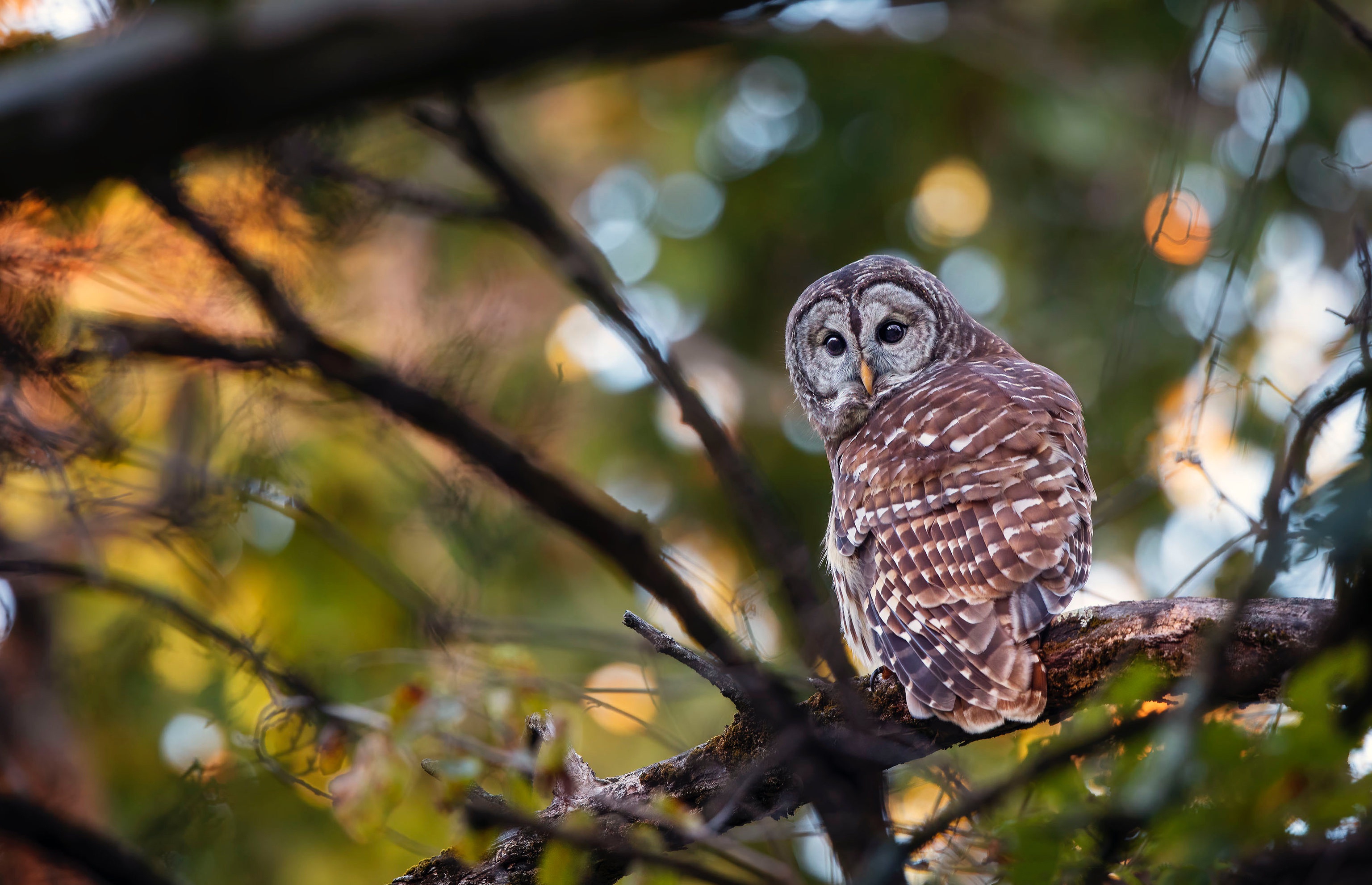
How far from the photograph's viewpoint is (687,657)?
1935 millimetres

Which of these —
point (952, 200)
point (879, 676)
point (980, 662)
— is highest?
point (952, 200)

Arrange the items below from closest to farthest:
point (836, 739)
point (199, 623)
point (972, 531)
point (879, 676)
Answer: point (836, 739), point (199, 623), point (879, 676), point (972, 531)

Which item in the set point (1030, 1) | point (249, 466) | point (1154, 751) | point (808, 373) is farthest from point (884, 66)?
→ point (1154, 751)

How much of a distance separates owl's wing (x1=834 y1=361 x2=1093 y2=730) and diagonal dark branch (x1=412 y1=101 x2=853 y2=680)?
0.74 m

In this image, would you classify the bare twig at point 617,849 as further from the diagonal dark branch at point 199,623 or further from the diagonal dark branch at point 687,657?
the diagonal dark branch at point 199,623

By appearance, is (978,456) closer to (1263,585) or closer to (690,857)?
(690,857)

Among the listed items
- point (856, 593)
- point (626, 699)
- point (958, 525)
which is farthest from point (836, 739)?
point (856, 593)

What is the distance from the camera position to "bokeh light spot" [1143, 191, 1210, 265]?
1893mm

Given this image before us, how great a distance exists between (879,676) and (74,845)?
1.85 m

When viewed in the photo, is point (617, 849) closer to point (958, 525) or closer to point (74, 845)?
point (74, 845)

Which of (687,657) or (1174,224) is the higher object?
(1174,224)

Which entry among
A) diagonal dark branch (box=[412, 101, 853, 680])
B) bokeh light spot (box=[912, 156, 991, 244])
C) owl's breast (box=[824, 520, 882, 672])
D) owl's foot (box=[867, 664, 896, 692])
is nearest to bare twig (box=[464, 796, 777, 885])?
diagonal dark branch (box=[412, 101, 853, 680])

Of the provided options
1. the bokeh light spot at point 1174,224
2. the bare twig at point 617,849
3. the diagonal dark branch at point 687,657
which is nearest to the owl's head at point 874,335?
Answer: the bokeh light spot at point 1174,224

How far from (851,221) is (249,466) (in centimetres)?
616
